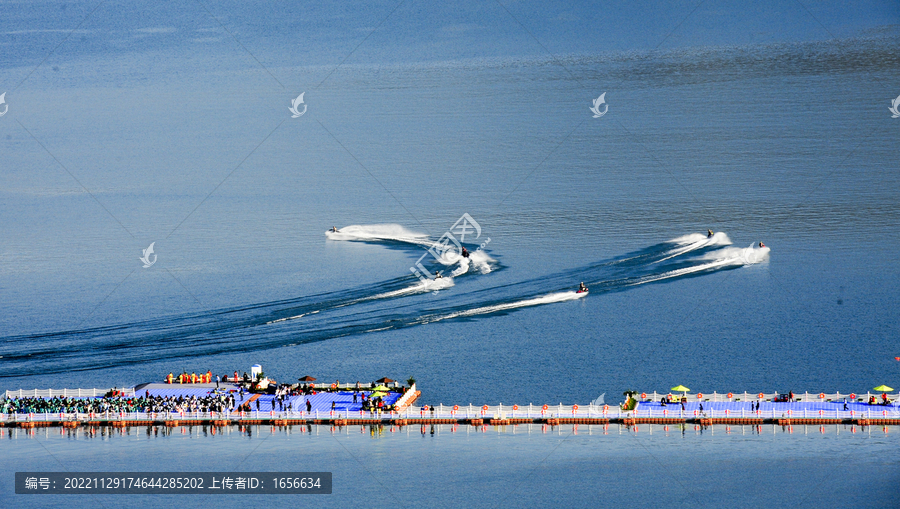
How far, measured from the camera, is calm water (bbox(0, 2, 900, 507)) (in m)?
70.1

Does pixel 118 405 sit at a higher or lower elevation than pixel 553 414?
higher

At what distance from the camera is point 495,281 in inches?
4267

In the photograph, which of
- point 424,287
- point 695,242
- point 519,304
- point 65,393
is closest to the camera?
point 65,393

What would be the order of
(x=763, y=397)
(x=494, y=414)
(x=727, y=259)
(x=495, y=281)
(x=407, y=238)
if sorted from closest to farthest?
(x=494, y=414) < (x=763, y=397) < (x=495, y=281) < (x=727, y=259) < (x=407, y=238)

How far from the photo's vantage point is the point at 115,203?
163000mm

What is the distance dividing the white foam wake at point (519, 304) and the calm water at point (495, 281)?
27cm

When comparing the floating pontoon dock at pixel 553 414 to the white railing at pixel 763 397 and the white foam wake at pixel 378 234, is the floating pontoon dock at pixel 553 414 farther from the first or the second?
the white foam wake at pixel 378 234

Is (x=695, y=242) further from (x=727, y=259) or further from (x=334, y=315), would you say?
(x=334, y=315)

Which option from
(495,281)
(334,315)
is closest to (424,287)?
(495,281)

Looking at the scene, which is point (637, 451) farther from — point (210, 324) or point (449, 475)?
point (210, 324)

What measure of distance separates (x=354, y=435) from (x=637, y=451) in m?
18.0

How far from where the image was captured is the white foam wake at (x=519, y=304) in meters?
99.6

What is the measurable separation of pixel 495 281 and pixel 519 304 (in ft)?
18.8

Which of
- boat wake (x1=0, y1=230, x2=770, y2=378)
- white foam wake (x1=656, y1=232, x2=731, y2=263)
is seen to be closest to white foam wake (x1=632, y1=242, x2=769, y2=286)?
boat wake (x1=0, y1=230, x2=770, y2=378)
